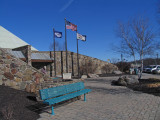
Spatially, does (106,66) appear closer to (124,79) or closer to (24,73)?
(124,79)

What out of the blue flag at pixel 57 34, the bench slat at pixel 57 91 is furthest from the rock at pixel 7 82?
the blue flag at pixel 57 34

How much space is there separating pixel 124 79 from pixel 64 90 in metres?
7.26

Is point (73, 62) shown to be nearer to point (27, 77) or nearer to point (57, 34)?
point (57, 34)

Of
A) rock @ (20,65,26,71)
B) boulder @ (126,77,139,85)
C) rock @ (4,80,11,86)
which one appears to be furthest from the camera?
boulder @ (126,77,139,85)

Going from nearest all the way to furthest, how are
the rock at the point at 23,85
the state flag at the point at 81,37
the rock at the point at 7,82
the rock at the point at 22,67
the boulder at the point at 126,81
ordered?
the rock at the point at 7,82
the rock at the point at 23,85
the rock at the point at 22,67
the boulder at the point at 126,81
the state flag at the point at 81,37

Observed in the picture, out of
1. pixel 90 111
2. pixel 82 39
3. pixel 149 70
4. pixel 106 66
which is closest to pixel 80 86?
pixel 90 111

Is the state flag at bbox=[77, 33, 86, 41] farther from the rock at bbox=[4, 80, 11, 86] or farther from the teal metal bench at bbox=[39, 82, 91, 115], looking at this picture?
the rock at bbox=[4, 80, 11, 86]

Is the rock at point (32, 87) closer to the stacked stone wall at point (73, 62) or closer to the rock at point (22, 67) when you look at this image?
the rock at point (22, 67)

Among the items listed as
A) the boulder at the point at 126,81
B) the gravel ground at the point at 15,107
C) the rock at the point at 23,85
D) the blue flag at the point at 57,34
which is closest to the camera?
the gravel ground at the point at 15,107

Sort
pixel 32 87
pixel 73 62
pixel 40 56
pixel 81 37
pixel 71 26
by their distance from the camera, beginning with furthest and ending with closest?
pixel 73 62, pixel 40 56, pixel 81 37, pixel 71 26, pixel 32 87

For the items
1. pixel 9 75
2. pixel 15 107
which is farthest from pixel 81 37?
pixel 15 107

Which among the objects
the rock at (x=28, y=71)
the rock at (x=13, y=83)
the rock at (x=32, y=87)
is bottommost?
the rock at (x=32, y=87)

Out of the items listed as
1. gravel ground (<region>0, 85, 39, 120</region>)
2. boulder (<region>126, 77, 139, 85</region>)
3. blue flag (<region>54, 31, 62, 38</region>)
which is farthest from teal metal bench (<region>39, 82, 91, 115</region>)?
blue flag (<region>54, 31, 62, 38</region>)

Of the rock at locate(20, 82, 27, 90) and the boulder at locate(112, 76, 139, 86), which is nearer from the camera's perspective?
the rock at locate(20, 82, 27, 90)
